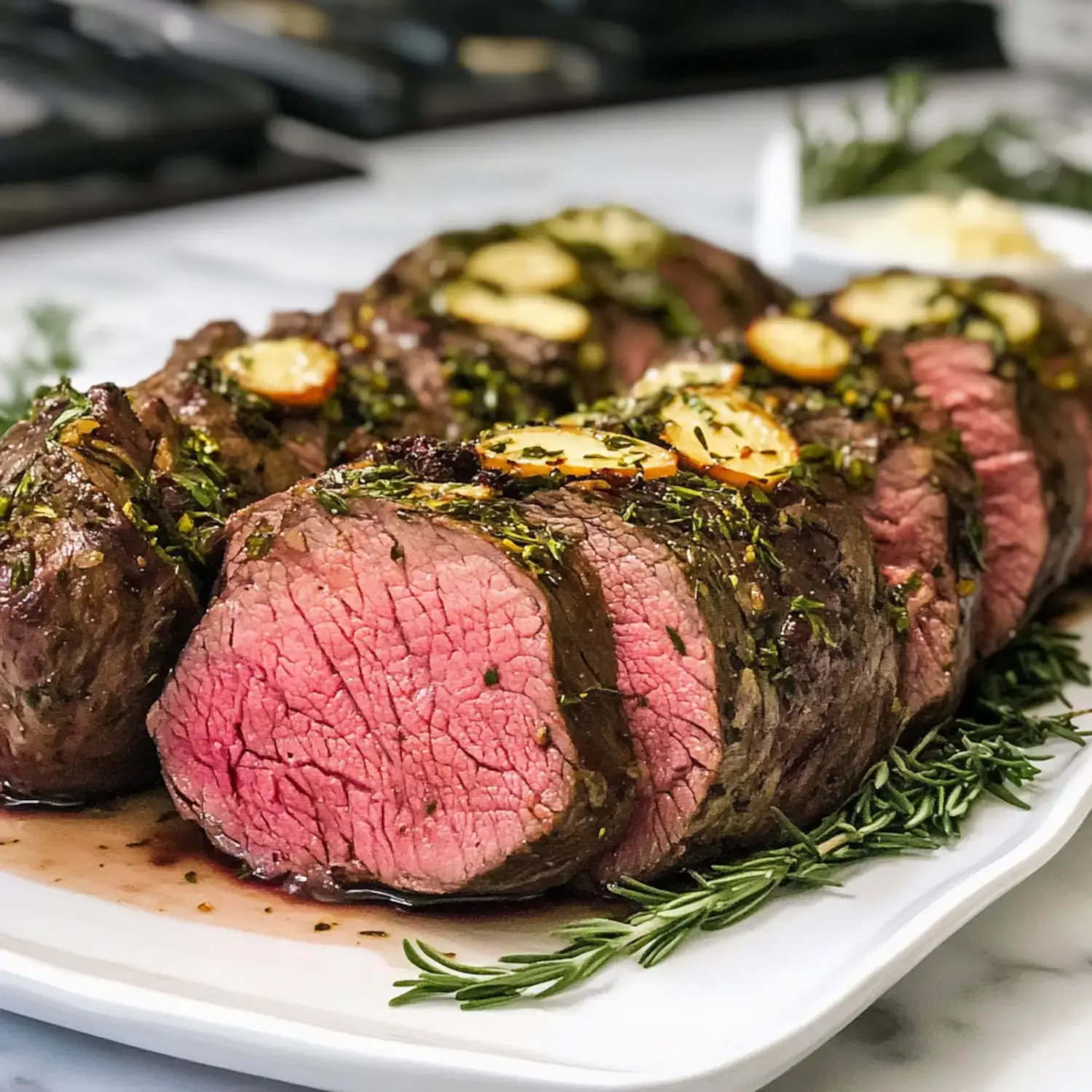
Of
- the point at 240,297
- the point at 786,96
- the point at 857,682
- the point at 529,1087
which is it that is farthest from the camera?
the point at 786,96

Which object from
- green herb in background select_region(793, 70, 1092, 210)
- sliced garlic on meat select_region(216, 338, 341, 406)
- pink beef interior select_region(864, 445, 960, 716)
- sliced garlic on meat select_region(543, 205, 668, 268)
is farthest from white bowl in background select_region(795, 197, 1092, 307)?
sliced garlic on meat select_region(216, 338, 341, 406)

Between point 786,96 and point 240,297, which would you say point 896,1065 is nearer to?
point 240,297

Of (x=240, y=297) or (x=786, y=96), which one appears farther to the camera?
(x=786, y=96)

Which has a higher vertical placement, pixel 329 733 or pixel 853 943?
pixel 329 733

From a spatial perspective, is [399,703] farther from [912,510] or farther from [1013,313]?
[1013,313]

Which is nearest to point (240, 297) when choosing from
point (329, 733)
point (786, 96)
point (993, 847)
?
point (329, 733)

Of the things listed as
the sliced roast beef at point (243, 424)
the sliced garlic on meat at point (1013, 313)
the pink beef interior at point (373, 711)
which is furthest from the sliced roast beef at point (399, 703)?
the sliced garlic on meat at point (1013, 313)

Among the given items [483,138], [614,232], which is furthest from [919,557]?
[483,138]
